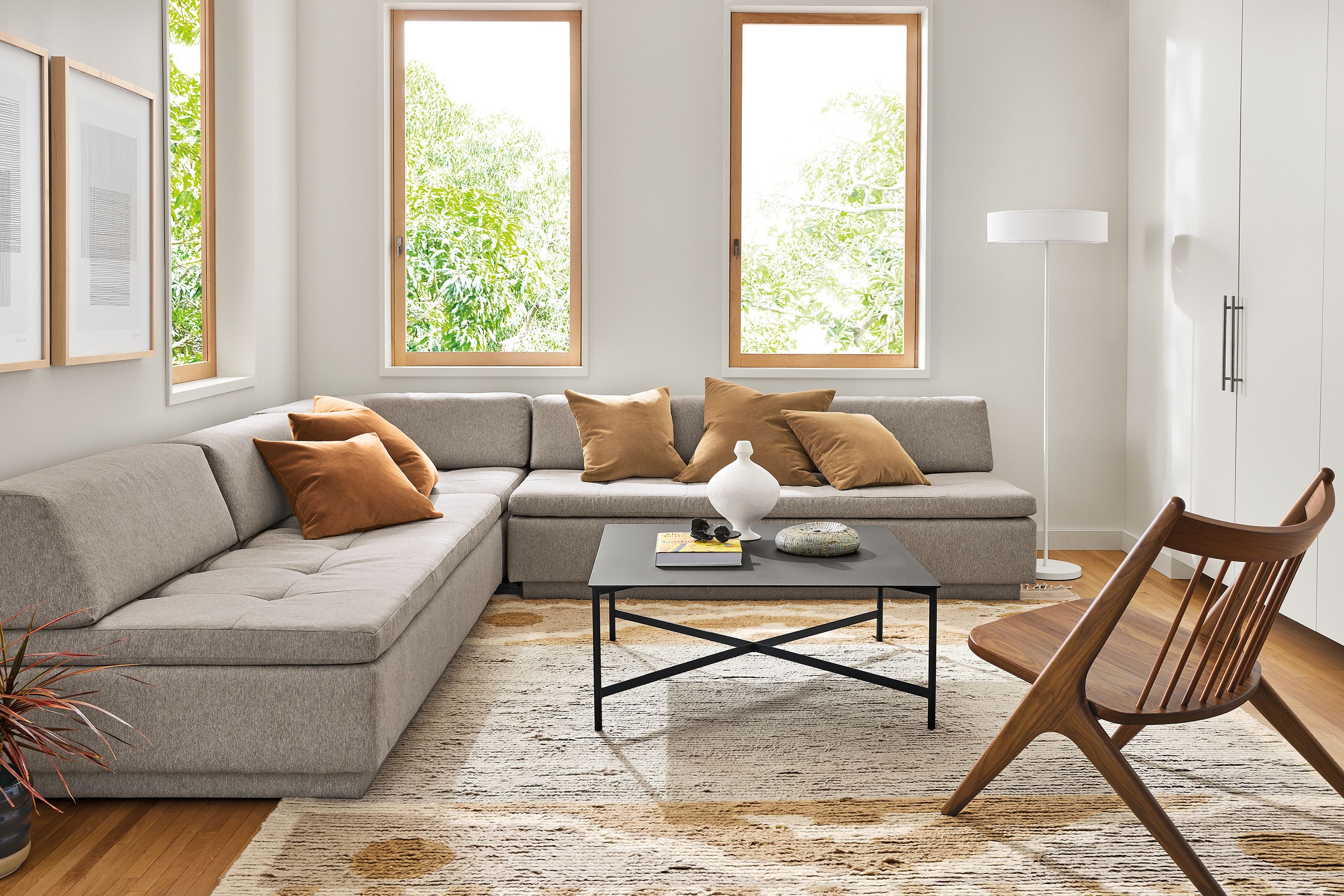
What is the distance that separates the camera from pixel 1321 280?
11.4 feet

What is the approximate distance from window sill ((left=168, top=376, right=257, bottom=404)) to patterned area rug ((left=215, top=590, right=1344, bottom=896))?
5.00ft

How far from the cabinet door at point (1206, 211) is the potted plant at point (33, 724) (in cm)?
393

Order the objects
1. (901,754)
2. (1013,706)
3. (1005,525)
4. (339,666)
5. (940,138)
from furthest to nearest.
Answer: (940,138) < (1005,525) < (1013,706) < (901,754) < (339,666)

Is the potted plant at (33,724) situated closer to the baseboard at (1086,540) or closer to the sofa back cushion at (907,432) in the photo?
the sofa back cushion at (907,432)

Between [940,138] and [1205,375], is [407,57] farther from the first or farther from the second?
[1205,375]

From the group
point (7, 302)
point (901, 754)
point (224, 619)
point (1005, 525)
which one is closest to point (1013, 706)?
point (901, 754)

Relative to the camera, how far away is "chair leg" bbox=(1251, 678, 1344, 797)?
2246mm

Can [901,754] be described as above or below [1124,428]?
below

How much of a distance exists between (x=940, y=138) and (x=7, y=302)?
4153 mm

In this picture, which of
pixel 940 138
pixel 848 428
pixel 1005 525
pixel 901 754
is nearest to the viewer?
pixel 901 754

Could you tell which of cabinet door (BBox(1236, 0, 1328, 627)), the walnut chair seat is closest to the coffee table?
the walnut chair seat

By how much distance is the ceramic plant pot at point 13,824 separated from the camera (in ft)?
6.90

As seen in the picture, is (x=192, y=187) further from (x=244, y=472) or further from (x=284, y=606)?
(x=284, y=606)

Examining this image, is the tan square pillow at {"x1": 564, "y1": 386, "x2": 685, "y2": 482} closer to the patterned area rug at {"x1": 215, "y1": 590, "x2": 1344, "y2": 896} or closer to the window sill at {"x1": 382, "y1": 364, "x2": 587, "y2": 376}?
the window sill at {"x1": 382, "y1": 364, "x2": 587, "y2": 376}
